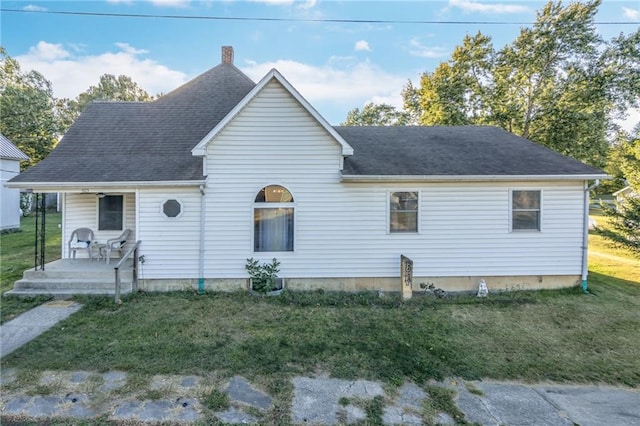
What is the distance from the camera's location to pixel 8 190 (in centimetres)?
1591

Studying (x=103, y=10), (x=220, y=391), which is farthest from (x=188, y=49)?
(x=220, y=391)

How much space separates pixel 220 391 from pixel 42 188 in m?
7.03

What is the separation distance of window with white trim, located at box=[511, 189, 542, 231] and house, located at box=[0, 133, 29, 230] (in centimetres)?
2222

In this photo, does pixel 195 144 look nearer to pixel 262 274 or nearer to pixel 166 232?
pixel 166 232

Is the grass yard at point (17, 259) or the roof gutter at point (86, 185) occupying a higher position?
the roof gutter at point (86, 185)

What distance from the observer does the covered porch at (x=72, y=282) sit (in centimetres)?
688

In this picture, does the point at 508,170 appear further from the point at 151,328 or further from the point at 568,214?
the point at 151,328

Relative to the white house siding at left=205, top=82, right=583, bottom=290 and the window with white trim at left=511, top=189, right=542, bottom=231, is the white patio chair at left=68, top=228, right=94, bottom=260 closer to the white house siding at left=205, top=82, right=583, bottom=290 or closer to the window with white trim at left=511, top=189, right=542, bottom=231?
the white house siding at left=205, top=82, right=583, bottom=290

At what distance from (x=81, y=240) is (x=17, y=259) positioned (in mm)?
3612

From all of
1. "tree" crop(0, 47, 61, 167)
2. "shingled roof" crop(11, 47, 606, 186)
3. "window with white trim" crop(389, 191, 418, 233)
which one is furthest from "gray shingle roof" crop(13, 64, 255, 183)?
"tree" crop(0, 47, 61, 167)

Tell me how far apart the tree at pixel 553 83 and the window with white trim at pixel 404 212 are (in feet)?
47.7

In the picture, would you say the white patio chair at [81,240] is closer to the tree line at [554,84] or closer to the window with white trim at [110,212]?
the window with white trim at [110,212]

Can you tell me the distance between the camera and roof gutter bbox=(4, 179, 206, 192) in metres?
6.91

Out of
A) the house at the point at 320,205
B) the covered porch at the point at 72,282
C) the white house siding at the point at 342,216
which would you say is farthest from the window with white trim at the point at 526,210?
the covered porch at the point at 72,282
